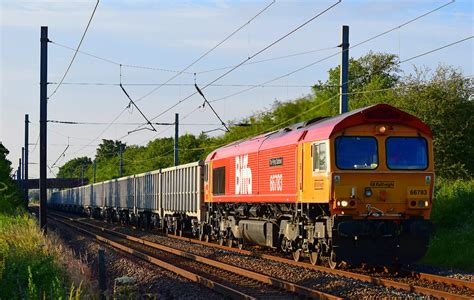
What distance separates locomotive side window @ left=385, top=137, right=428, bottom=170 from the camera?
17.0 m

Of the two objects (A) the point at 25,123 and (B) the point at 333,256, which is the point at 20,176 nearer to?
(A) the point at 25,123

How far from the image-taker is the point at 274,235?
68.3 feet

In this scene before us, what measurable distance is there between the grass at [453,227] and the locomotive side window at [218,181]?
691 centimetres

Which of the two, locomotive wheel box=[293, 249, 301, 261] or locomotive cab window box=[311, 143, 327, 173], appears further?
locomotive wheel box=[293, 249, 301, 261]

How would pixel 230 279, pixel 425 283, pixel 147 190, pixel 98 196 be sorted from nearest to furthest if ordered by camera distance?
1. pixel 425 283
2. pixel 230 279
3. pixel 147 190
4. pixel 98 196

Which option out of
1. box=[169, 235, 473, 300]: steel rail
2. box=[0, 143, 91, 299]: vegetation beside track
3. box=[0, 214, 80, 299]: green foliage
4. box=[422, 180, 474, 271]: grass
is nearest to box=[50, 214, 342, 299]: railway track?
box=[169, 235, 473, 300]: steel rail

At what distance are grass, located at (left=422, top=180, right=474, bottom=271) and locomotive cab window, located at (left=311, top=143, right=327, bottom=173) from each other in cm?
465

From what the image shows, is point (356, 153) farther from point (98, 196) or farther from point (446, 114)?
point (98, 196)

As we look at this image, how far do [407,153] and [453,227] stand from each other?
6.54 meters

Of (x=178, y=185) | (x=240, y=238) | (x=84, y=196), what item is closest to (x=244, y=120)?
(x=84, y=196)

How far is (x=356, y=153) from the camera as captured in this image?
665 inches

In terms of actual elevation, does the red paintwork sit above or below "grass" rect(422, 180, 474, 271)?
above

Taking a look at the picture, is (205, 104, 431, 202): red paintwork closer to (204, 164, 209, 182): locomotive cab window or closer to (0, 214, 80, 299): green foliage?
(204, 164, 209, 182): locomotive cab window

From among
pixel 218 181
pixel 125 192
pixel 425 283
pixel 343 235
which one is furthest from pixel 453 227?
pixel 125 192
